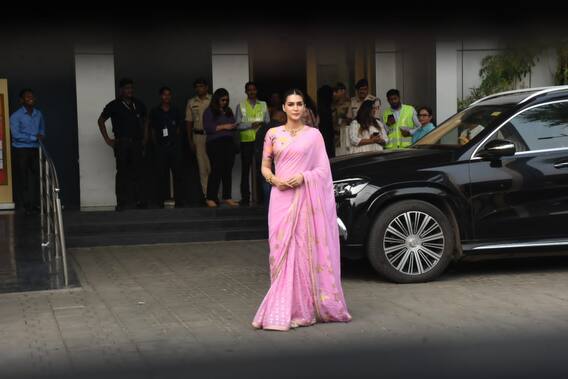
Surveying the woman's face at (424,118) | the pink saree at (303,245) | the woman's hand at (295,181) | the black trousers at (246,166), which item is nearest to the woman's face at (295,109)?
the pink saree at (303,245)

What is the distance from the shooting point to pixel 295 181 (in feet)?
20.6

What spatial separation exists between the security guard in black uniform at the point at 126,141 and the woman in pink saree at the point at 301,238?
621cm

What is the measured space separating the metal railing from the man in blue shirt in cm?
177

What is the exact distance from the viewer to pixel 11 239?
442 inches

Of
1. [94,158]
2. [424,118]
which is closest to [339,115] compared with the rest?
[424,118]

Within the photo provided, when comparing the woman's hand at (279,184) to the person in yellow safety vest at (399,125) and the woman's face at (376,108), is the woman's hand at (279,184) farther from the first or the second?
the person in yellow safety vest at (399,125)

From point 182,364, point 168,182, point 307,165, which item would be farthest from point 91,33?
point 168,182

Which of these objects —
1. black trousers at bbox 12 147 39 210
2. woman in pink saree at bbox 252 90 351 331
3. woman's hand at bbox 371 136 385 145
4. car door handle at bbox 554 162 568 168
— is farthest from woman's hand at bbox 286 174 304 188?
black trousers at bbox 12 147 39 210

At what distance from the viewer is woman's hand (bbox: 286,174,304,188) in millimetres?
6266

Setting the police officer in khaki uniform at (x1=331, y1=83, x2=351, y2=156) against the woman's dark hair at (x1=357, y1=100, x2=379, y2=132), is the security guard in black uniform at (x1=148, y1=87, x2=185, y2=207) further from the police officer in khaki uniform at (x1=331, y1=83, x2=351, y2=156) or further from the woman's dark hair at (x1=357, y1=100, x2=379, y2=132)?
the woman's dark hair at (x1=357, y1=100, x2=379, y2=132)

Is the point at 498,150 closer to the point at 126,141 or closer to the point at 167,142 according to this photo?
the point at 126,141

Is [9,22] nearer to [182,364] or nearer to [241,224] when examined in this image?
[182,364]

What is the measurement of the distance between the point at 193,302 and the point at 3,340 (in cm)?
186

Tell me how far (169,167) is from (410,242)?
5944mm
